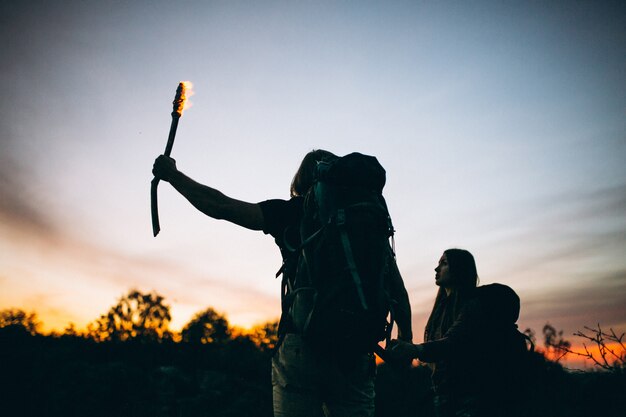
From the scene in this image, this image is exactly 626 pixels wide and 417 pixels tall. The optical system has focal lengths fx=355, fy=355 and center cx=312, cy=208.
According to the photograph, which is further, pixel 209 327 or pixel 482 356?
pixel 209 327

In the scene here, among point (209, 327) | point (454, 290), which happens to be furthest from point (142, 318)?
point (454, 290)

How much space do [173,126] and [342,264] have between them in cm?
193

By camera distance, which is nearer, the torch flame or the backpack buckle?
the backpack buckle

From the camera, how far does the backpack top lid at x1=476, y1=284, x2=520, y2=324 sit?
3.06m

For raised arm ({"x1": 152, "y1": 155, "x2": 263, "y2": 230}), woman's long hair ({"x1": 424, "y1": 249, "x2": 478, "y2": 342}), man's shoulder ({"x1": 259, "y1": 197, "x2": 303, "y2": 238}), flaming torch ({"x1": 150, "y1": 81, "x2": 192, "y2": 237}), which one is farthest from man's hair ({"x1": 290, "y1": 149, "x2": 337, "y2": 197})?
woman's long hair ({"x1": 424, "y1": 249, "x2": 478, "y2": 342})

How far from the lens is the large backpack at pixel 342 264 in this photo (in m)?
Answer: 1.62

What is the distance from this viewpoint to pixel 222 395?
1942 cm

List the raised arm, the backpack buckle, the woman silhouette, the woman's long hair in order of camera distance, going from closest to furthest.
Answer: the backpack buckle < the raised arm < the woman silhouette < the woman's long hair

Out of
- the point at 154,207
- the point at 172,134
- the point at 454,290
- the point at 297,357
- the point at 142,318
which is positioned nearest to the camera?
the point at 297,357

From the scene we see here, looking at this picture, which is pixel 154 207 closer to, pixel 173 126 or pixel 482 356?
pixel 173 126

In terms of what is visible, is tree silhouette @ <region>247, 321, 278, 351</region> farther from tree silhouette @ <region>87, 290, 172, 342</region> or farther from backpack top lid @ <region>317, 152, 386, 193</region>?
backpack top lid @ <region>317, 152, 386, 193</region>

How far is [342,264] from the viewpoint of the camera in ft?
5.60

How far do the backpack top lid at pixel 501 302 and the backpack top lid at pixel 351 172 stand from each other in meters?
1.83

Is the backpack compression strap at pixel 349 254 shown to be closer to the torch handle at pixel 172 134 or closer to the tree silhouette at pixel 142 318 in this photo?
the torch handle at pixel 172 134
